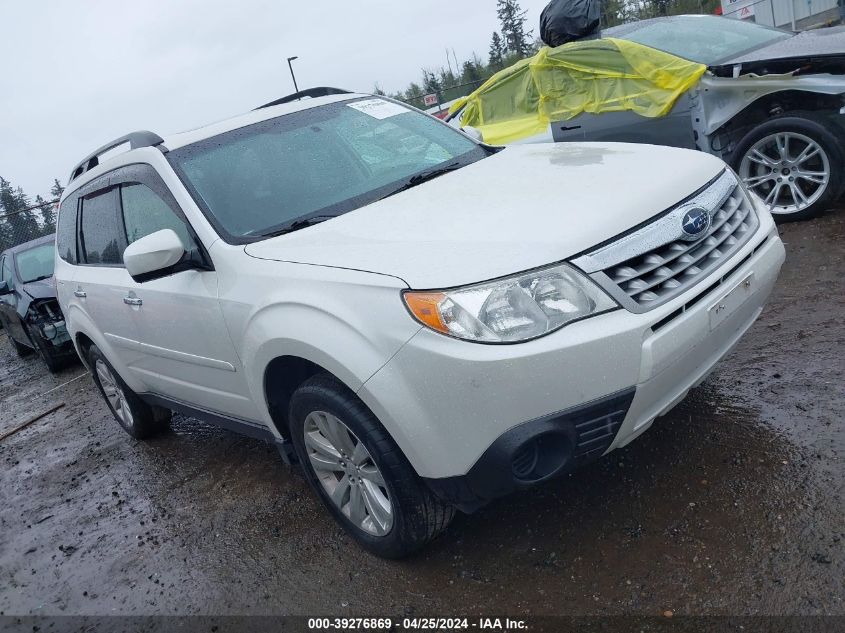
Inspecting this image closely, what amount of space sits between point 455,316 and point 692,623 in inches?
46.1

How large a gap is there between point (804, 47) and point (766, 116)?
21.8 inches

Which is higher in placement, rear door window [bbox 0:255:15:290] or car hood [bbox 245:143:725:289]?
car hood [bbox 245:143:725:289]

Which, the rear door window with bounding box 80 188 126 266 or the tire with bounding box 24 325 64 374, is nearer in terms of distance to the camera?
the rear door window with bounding box 80 188 126 266

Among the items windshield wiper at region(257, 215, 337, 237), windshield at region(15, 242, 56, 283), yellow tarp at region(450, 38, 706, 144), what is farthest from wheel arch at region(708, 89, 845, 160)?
windshield at region(15, 242, 56, 283)

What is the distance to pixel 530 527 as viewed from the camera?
2.83m

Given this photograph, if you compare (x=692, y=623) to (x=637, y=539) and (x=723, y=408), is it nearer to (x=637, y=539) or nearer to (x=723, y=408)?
(x=637, y=539)

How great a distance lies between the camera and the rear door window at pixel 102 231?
13.2ft

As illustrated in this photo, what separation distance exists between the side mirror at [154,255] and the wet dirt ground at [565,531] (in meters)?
1.32

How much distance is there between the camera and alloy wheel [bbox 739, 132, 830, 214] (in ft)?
17.1

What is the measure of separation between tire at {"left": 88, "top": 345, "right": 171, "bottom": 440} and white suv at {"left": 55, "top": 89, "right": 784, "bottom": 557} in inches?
47.2

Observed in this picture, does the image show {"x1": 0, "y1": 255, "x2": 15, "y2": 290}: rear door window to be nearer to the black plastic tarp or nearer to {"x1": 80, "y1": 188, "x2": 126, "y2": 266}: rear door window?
{"x1": 80, "y1": 188, "x2": 126, "y2": 266}: rear door window

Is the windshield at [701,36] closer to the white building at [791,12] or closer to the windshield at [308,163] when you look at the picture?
the windshield at [308,163]

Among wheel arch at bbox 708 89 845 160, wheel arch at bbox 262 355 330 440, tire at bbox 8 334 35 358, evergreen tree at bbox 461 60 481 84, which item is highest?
evergreen tree at bbox 461 60 481 84

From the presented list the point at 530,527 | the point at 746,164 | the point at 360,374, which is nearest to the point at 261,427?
the point at 360,374
